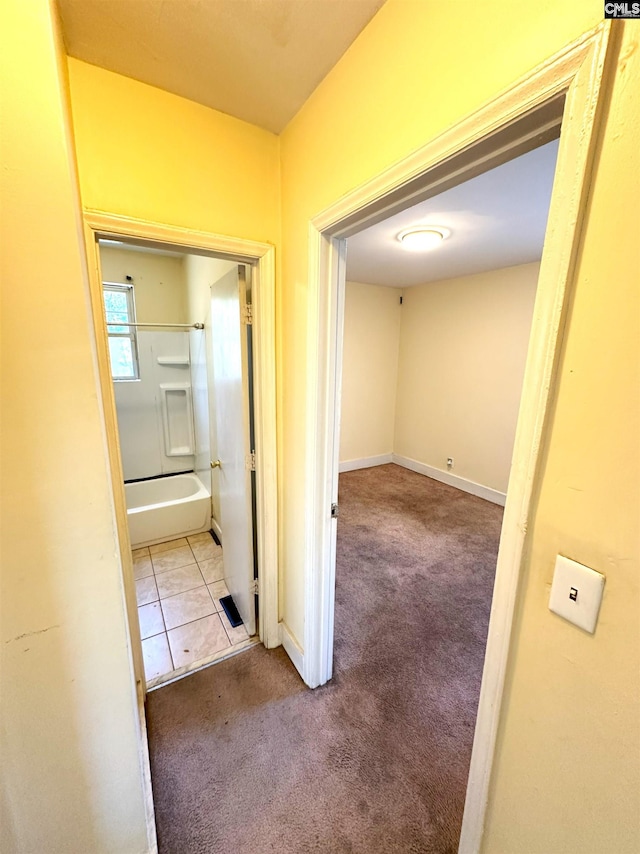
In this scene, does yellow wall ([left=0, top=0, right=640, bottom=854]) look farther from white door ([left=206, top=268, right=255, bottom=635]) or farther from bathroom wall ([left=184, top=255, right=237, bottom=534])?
bathroom wall ([left=184, top=255, right=237, bottom=534])

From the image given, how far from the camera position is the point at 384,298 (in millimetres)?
4531

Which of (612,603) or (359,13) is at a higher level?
(359,13)

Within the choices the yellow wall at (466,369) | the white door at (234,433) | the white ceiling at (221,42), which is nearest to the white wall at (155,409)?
the white door at (234,433)

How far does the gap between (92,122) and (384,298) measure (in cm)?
383

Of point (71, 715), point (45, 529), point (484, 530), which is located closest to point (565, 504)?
point (45, 529)

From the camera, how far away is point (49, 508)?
742 mm

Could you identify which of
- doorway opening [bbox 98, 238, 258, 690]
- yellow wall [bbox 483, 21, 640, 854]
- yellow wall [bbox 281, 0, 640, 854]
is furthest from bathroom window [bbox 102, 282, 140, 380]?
yellow wall [bbox 483, 21, 640, 854]

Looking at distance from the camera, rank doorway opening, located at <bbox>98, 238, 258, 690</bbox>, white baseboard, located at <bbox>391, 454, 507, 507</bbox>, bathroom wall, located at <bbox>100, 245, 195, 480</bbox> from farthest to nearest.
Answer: white baseboard, located at <bbox>391, 454, 507, 507</bbox> → bathroom wall, located at <bbox>100, 245, 195, 480</bbox> → doorway opening, located at <bbox>98, 238, 258, 690</bbox>

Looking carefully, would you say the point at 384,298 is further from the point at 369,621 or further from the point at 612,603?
the point at 612,603

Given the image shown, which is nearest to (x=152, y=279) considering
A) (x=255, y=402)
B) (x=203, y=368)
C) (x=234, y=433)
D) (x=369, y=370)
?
(x=203, y=368)

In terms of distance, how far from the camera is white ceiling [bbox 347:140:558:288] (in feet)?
5.42

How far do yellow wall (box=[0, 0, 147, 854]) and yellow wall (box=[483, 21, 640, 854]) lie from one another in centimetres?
98

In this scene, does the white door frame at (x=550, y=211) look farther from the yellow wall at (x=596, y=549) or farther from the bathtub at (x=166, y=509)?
the bathtub at (x=166, y=509)

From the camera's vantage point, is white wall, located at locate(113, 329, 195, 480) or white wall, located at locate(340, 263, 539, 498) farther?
white wall, located at locate(340, 263, 539, 498)
